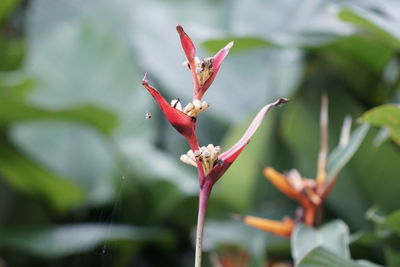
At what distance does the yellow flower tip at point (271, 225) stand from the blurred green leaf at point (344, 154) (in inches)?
1.5

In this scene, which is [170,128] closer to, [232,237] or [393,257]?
[232,237]

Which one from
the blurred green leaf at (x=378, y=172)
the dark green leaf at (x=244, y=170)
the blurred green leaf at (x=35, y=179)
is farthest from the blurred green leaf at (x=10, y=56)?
the blurred green leaf at (x=378, y=172)

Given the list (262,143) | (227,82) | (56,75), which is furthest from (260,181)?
(56,75)

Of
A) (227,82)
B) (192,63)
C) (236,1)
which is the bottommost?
(192,63)

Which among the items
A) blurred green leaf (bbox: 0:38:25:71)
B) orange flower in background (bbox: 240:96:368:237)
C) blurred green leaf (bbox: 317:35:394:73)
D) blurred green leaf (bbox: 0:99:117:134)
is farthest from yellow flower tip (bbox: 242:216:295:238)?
blurred green leaf (bbox: 0:38:25:71)

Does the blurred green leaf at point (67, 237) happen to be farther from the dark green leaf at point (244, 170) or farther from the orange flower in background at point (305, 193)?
the orange flower in background at point (305, 193)

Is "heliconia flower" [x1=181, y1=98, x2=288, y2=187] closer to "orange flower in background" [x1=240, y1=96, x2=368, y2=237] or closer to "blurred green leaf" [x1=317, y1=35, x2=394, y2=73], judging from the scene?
"orange flower in background" [x1=240, y1=96, x2=368, y2=237]

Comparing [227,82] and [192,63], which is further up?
[227,82]

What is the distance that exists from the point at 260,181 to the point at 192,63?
1.28ft

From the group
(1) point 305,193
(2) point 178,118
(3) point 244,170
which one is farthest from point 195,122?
(3) point 244,170

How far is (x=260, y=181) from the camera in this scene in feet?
2.10

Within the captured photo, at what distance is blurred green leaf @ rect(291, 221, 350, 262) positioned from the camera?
35 centimetres

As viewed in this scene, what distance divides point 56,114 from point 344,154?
378mm

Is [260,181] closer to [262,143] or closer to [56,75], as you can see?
[262,143]
